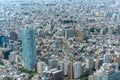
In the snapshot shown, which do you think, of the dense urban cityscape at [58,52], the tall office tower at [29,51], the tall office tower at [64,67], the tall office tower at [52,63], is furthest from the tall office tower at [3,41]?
the tall office tower at [64,67]

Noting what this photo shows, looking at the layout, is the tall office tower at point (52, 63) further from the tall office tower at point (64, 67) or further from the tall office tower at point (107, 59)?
the tall office tower at point (107, 59)

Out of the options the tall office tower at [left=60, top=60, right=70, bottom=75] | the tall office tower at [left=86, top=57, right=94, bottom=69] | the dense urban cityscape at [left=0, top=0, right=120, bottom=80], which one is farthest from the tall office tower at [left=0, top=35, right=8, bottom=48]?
the tall office tower at [left=86, top=57, right=94, bottom=69]

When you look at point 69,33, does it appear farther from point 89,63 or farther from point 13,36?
point 89,63

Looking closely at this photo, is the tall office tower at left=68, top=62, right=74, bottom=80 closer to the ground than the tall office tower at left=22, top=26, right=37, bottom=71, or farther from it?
closer to the ground

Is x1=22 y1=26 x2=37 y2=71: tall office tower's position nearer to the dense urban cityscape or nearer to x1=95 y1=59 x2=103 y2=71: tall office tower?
the dense urban cityscape

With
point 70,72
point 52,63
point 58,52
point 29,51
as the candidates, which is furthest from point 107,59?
point 29,51

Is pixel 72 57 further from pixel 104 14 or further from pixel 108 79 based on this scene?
pixel 104 14

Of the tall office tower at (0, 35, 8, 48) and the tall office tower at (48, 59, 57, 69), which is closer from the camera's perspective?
the tall office tower at (48, 59, 57, 69)

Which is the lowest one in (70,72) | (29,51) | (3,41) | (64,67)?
(70,72)

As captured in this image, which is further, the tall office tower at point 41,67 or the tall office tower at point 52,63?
the tall office tower at point 52,63
